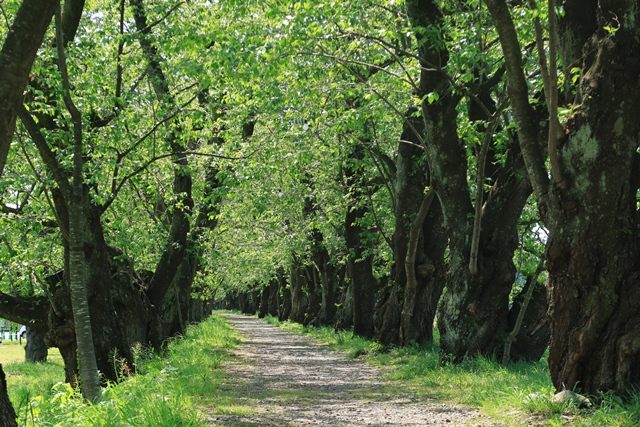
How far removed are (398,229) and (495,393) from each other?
331 inches

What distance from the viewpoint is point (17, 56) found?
4.52m

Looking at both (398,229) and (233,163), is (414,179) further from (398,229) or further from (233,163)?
(233,163)

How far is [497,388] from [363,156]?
1066 centimetres

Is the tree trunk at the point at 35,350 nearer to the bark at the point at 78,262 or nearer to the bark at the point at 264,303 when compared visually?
the bark at the point at 78,262

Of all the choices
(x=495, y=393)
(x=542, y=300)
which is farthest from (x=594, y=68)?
(x=542, y=300)

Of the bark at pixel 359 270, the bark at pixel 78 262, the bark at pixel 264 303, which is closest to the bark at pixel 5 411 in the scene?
the bark at pixel 78 262

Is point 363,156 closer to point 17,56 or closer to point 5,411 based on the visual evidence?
point 17,56

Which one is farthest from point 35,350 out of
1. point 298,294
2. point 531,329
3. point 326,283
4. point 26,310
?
point 531,329

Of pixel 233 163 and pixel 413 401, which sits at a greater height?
pixel 233 163

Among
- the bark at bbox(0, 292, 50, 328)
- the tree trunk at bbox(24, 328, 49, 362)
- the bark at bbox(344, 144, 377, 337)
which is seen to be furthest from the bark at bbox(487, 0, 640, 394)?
the tree trunk at bbox(24, 328, 49, 362)

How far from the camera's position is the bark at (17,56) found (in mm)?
4473

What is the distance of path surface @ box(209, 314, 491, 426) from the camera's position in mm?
8188

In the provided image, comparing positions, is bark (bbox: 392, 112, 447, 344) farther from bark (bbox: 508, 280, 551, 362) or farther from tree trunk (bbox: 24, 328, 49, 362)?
tree trunk (bbox: 24, 328, 49, 362)

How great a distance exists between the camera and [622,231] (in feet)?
24.3
